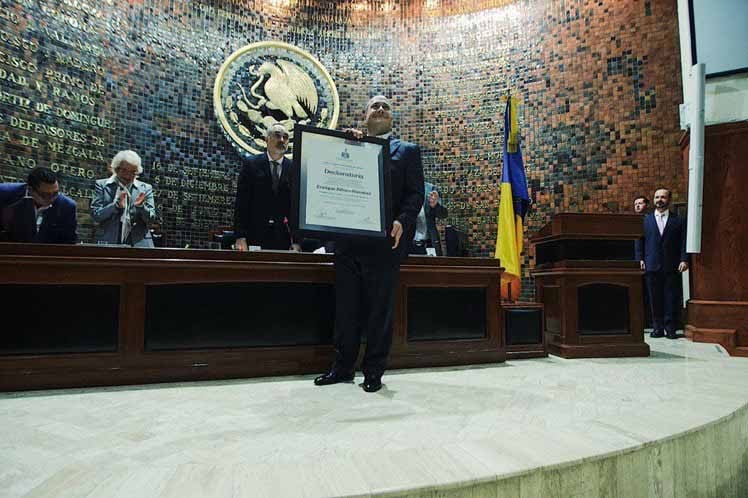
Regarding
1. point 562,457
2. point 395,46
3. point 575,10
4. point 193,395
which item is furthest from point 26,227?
point 575,10

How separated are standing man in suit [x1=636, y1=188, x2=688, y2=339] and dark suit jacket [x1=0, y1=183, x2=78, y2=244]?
5.35 m

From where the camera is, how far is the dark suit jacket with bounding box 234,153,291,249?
3.29 meters

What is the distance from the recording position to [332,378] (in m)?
2.60

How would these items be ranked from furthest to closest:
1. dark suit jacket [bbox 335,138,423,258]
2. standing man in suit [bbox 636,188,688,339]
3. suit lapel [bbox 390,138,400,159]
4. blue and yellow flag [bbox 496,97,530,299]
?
standing man in suit [bbox 636,188,688,339]
blue and yellow flag [bbox 496,97,530,299]
suit lapel [bbox 390,138,400,159]
dark suit jacket [bbox 335,138,423,258]

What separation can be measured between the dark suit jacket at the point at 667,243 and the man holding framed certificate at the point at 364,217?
3562mm

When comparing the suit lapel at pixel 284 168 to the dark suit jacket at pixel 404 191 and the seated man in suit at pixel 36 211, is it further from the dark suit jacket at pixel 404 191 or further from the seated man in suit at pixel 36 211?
the seated man in suit at pixel 36 211

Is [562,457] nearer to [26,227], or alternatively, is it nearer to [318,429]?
[318,429]

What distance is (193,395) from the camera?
2.33m

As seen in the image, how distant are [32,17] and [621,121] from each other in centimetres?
660

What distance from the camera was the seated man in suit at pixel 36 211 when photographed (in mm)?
2633

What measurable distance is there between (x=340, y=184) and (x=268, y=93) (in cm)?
412

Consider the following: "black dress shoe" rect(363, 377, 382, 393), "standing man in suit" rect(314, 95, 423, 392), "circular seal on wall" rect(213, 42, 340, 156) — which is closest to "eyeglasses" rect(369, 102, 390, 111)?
"standing man in suit" rect(314, 95, 423, 392)

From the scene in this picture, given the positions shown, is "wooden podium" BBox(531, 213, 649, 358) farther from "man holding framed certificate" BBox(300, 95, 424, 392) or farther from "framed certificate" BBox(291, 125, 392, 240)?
"framed certificate" BBox(291, 125, 392, 240)

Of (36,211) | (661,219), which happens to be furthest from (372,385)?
(661,219)
